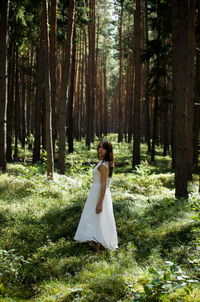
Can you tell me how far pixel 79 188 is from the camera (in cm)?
→ 926

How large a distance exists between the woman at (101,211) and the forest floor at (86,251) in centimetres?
26

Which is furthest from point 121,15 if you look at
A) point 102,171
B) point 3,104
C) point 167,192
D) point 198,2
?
point 102,171

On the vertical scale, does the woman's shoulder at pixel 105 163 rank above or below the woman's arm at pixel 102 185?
above

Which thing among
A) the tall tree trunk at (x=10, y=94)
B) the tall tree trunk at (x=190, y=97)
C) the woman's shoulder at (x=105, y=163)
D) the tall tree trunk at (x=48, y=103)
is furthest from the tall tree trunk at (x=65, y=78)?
the woman's shoulder at (x=105, y=163)

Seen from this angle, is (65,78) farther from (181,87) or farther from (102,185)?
(102,185)

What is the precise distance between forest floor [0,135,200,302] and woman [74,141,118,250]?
259 mm

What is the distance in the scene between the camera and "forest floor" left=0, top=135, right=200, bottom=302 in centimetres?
374

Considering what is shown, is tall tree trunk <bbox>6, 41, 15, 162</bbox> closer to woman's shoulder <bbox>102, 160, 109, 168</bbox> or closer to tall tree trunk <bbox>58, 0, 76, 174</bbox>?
tall tree trunk <bbox>58, 0, 76, 174</bbox>

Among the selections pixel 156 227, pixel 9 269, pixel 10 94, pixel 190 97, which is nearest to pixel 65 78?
pixel 10 94

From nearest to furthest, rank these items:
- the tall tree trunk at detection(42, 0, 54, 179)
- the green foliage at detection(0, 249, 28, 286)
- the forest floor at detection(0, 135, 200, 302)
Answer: the forest floor at detection(0, 135, 200, 302) → the green foliage at detection(0, 249, 28, 286) → the tall tree trunk at detection(42, 0, 54, 179)

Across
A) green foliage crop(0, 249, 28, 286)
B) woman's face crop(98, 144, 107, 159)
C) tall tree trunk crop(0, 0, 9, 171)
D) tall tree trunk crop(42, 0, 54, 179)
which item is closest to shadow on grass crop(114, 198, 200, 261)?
woman's face crop(98, 144, 107, 159)

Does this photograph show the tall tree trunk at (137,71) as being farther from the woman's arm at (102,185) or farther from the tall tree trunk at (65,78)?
the woman's arm at (102,185)

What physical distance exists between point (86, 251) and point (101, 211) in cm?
80

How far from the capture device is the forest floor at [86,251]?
374 centimetres
